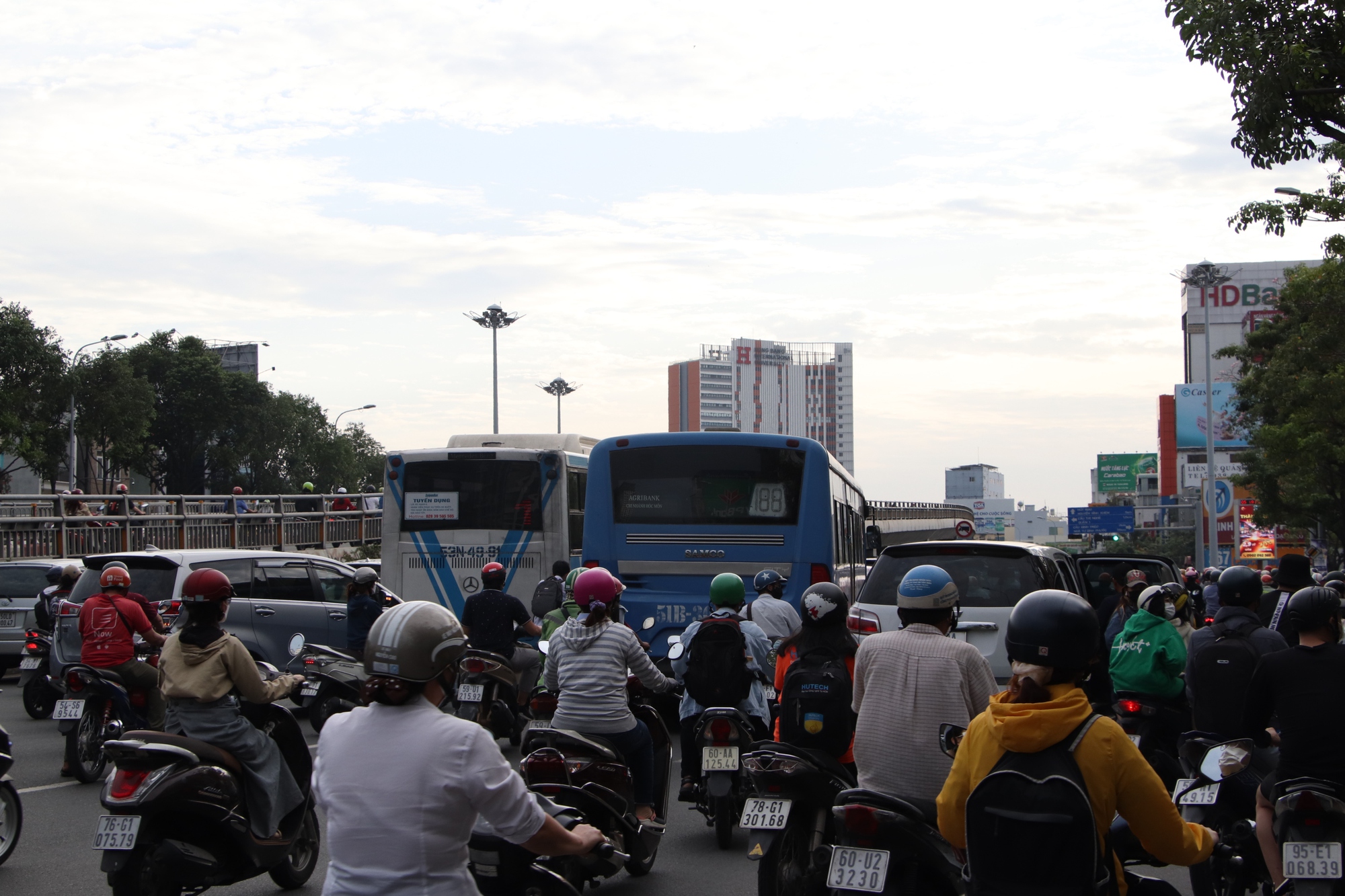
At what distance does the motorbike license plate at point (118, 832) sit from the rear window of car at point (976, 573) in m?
5.62

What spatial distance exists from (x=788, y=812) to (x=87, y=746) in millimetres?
7001

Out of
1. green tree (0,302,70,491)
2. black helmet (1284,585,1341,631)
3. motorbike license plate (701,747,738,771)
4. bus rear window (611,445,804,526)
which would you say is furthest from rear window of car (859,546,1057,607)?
green tree (0,302,70,491)

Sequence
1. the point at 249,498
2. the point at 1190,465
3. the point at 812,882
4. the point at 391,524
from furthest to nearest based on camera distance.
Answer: the point at 1190,465
the point at 249,498
the point at 391,524
the point at 812,882

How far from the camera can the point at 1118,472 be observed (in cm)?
9244

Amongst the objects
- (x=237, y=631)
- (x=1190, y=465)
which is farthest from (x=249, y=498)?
(x=1190, y=465)

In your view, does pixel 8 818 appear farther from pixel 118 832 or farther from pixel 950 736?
pixel 950 736

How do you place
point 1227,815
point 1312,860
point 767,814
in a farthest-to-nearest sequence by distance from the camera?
point 1227,815 → point 767,814 → point 1312,860

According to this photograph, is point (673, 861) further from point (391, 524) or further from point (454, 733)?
point (391, 524)

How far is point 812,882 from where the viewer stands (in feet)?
16.2

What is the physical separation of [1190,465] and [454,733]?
84.6 meters

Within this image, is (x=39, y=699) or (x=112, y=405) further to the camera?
(x=112, y=405)

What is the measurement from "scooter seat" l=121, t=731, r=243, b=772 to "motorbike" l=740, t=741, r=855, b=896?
2401 mm

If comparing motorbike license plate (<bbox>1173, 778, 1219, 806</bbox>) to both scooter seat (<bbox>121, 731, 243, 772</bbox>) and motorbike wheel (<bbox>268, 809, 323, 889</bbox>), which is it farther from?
scooter seat (<bbox>121, 731, 243, 772</bbox>)

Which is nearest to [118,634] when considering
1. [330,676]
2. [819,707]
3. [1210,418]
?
[330,676]
